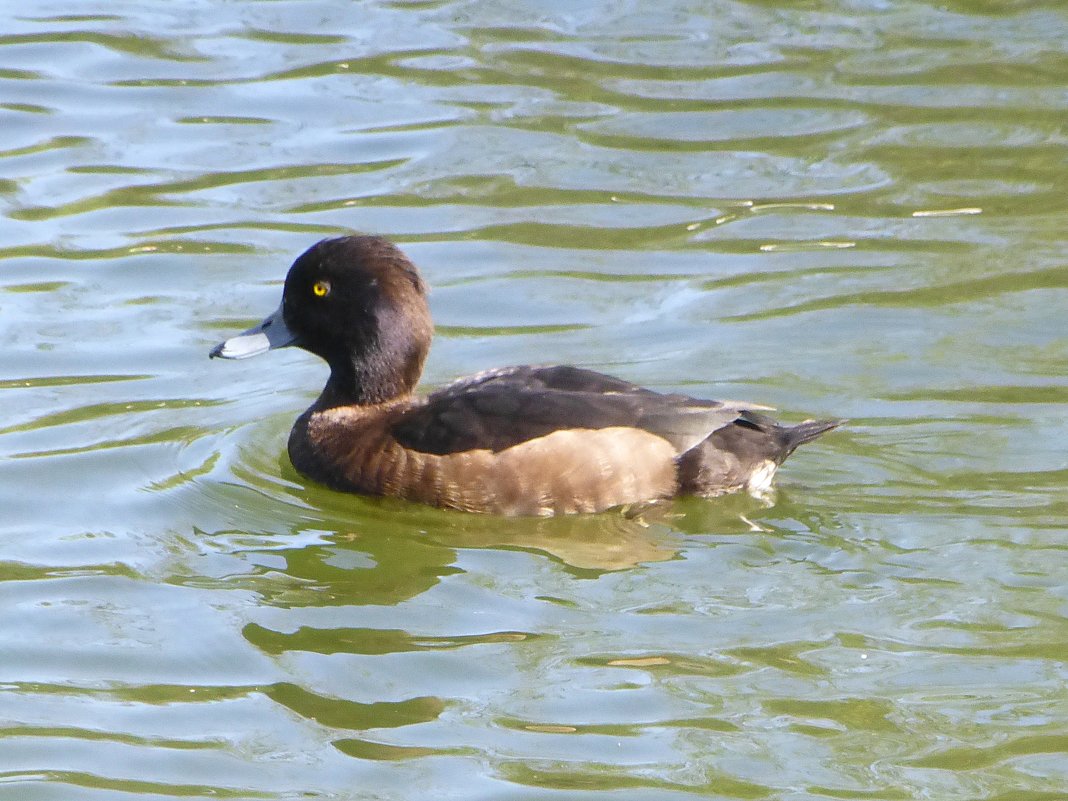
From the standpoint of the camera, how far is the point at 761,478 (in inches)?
289

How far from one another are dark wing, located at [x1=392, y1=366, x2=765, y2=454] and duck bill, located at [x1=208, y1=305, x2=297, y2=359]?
858 millimetres

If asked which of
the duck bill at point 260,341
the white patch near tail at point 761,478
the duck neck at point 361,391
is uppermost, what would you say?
the duck bill at point 260,341

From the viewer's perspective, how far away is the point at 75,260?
9.99m

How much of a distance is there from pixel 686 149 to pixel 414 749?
659 cm

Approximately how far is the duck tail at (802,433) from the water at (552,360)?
201 millimetres

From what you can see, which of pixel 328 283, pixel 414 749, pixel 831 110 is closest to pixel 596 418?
pixel 328 283

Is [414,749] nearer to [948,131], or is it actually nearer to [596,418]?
[596,418]

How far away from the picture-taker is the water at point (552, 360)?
5547 mm

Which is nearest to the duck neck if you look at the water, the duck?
the duck

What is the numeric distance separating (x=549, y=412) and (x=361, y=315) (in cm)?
98

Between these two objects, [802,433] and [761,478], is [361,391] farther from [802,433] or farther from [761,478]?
[802,433]

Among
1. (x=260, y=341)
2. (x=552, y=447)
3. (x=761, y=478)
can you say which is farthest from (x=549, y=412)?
(x=260, y=341)

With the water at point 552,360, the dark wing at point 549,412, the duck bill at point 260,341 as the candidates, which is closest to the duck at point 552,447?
the dark wing at point 549,412

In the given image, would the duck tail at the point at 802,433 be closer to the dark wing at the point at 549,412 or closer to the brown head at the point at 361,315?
the dark wing at the point at 549,412
